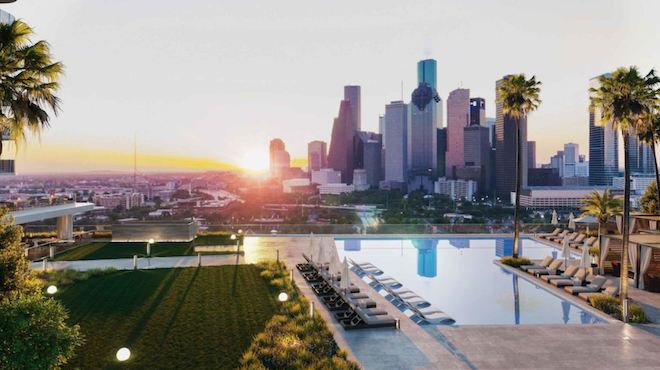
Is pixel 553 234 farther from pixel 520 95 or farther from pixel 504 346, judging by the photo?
pixel 504 346

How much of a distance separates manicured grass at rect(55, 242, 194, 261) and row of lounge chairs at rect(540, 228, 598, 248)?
73.3 feet

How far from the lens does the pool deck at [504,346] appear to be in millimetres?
9219

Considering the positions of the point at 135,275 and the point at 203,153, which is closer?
the point at 135,275

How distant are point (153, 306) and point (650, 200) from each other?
31.1 m

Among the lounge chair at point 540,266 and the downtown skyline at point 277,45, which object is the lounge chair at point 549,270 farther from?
the downtown skyline at point 277,45

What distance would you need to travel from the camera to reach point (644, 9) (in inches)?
912

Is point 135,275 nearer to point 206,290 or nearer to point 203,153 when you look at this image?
point 206,290

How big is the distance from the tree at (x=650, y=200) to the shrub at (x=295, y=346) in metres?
26.3

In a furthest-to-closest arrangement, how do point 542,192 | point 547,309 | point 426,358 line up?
point 542,192
point 547,309
point 426,358

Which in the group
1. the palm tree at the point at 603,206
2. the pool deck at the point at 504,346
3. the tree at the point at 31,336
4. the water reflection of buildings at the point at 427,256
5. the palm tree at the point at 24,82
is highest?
the palm tree at the point at 24,82

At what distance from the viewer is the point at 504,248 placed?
26500 millimetres

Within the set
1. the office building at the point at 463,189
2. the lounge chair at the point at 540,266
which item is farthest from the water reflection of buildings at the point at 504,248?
the office building at the point at 463,189

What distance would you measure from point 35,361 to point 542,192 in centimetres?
15839

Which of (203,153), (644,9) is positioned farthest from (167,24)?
(203,153)
